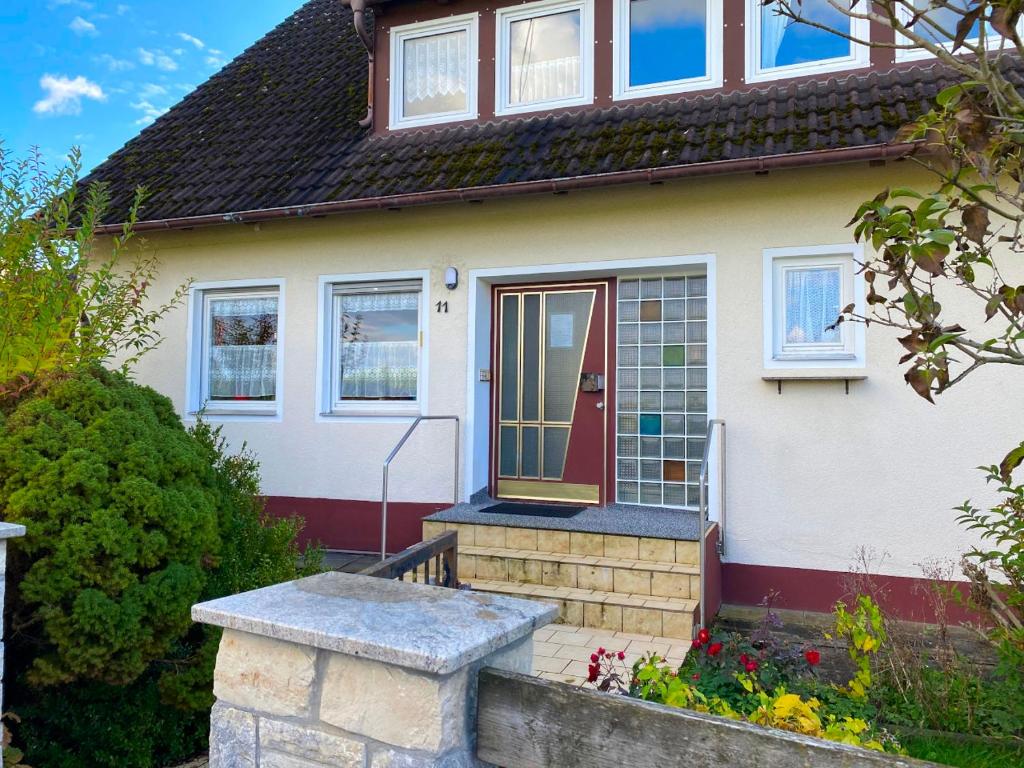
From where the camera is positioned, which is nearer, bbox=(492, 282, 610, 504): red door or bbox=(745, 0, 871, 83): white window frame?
bbox=(745, 0, 871, 83): white window frame

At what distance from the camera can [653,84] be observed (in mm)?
6746

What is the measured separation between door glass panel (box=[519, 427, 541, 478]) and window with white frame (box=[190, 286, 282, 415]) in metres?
2.64

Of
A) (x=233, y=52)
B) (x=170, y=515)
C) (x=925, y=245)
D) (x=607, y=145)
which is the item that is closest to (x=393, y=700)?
(x=925, y=245)

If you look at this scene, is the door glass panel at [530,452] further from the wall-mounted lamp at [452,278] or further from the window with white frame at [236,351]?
the window with white frame at [236,351]

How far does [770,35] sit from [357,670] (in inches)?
262

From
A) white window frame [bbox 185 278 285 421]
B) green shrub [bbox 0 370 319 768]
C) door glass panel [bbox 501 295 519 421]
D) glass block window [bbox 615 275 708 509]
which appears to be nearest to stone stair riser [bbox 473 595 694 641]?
glass block window [bbox 615 275 708 509]

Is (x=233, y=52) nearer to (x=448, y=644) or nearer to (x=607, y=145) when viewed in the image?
(x=607, y=145)

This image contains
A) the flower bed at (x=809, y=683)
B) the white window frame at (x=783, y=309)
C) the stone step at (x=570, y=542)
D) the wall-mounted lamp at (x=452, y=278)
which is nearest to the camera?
the flower bed at (x=809, y=683)

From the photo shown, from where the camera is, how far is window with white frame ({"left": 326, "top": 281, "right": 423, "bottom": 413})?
7.10m

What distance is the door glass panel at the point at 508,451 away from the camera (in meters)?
6.94

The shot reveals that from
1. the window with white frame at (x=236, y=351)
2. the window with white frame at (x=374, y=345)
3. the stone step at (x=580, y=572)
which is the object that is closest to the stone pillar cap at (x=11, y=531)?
the stone step at (x=580, y=572)

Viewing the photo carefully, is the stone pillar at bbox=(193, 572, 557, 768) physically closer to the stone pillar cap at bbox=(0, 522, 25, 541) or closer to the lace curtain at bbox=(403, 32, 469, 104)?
the stone pillar cap at bbox=(0, 522, 25, 541)

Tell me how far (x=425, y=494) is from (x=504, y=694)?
5.33 meters

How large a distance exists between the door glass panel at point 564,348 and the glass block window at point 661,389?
37 cm
